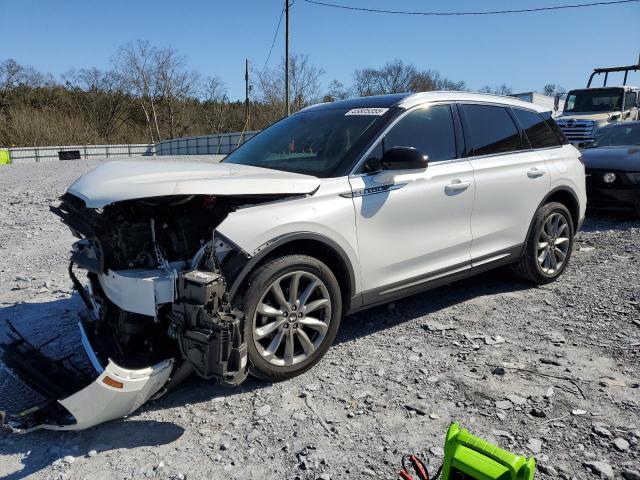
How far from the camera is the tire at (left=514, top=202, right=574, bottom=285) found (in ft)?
16.5

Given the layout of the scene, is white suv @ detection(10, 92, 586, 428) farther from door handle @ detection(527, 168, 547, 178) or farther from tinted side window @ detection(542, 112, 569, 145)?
tinted side window @ detection(542, 112, 569, 145)

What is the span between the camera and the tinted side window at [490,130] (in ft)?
14.8

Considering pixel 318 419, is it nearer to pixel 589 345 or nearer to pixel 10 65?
pixel 589 345

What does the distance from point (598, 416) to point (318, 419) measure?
5.31ft

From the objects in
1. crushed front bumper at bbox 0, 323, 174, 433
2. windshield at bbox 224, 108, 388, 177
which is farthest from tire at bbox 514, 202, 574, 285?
crushed front bumper at bbox 0, 323, 174, 433

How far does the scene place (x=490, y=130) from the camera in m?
4.69

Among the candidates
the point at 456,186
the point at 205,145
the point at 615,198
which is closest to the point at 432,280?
the point at 456,186

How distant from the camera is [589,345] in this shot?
3.93 m

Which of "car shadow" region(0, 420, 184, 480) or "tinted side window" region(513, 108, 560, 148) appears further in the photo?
"tinted side window" region(513, 108, 560, 148)

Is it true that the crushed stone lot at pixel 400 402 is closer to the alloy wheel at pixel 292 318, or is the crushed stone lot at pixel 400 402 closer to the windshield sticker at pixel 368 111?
the alloy wheel at pixel 292 318

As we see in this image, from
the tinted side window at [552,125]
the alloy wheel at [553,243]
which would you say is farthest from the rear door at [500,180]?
the tinted side window at [552,125]

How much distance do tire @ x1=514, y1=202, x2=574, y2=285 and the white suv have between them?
38 centimetres

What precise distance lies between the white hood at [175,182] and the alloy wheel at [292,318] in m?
0.58

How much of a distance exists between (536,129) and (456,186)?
1679mm
